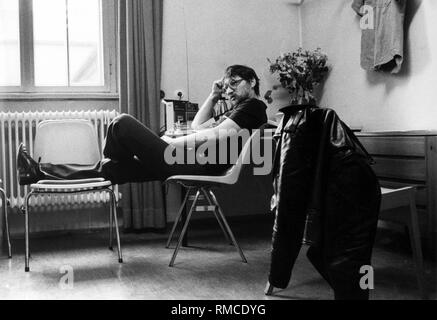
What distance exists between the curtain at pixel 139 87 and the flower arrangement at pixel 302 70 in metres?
0.99

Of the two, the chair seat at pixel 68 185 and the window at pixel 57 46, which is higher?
the window at pixel 57 46

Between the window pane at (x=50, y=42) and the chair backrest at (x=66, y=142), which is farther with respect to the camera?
the window pane at (x=50, y=42)

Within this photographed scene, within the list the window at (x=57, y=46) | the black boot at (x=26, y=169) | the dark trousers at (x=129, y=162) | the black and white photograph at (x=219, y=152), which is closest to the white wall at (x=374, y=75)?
the black and white photograph at (x=219, y=152)

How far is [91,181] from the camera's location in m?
2.66

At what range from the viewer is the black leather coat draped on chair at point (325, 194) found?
160cm

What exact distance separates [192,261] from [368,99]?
172 cm

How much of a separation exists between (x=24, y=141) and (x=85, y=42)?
37.9 inches

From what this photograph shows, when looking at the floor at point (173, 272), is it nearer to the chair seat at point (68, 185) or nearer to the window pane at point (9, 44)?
the chair seat at point (68, 185)

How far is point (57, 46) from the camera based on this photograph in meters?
3.68

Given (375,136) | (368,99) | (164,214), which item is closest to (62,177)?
(164,214)

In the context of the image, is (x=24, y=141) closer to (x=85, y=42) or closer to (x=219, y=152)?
(x=85, y=42)

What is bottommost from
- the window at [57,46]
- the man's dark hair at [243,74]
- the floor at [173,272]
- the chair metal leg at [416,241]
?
the floor at [173,272]

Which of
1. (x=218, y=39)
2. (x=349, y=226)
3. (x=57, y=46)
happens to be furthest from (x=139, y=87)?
(x=349, y=226)
